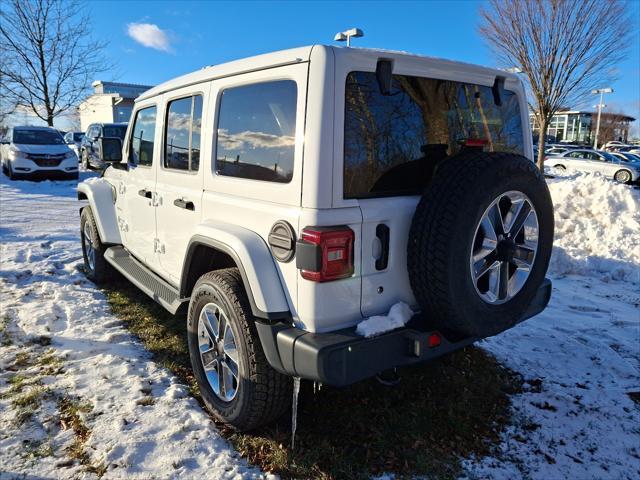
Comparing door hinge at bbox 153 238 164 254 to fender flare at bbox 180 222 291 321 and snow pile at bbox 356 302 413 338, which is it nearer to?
fender flare at bbox 180 222 291 321

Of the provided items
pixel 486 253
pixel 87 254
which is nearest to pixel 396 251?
pixel 486 253

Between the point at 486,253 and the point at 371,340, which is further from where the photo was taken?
the point at 486,253

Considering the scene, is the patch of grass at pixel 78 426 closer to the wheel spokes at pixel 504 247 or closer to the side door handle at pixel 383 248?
the side door handle at pixel 383 248

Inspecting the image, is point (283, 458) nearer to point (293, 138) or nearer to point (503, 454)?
point (503, 454)

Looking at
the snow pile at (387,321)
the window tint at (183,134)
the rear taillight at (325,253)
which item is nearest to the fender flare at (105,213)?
the window tint at (183,134)

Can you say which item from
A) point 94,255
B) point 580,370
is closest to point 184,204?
point 94,255

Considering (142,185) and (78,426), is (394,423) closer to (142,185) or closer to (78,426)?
(78,426)

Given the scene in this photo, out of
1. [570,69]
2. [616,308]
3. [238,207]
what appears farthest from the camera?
[570,69]

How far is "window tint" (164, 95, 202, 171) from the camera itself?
3.23m

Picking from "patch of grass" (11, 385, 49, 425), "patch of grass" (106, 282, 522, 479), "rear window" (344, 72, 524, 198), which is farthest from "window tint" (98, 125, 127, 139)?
"rear window" (344, 72, 524, 198)

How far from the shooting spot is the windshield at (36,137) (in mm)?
14562

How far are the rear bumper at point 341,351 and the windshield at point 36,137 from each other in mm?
15135

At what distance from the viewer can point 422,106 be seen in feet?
8.68

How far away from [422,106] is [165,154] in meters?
2.06
